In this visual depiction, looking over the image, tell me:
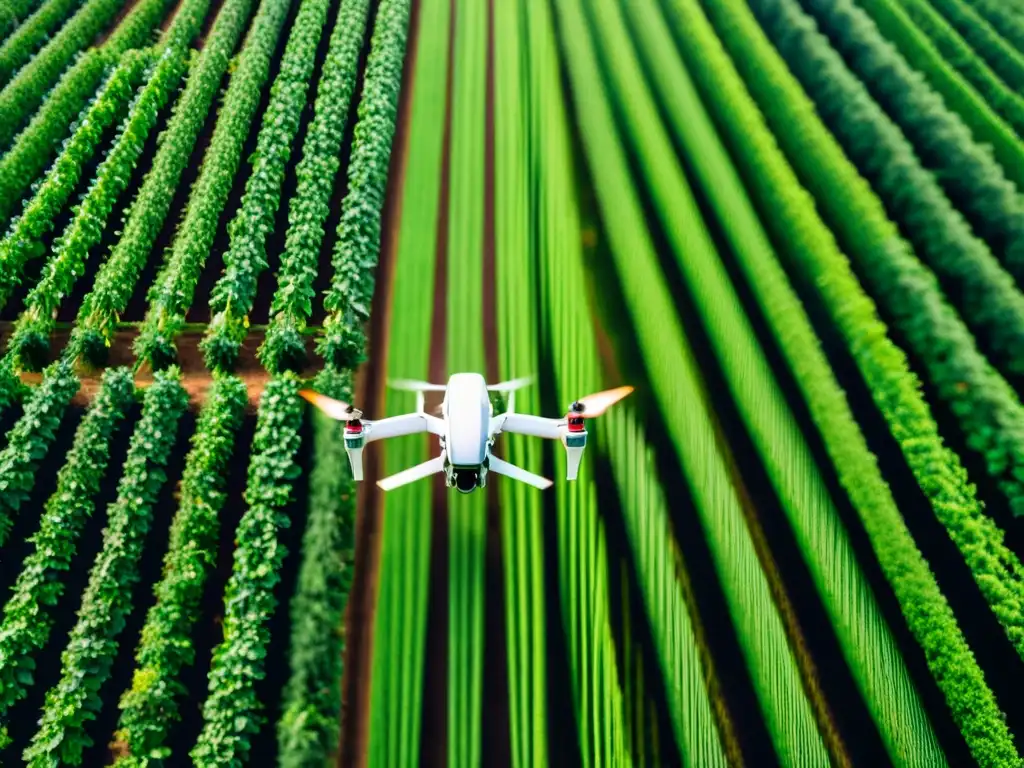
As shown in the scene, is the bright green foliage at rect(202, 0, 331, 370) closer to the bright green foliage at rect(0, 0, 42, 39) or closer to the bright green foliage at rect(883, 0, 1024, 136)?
the bright green foliage at rect(0, 0, 42, 39)

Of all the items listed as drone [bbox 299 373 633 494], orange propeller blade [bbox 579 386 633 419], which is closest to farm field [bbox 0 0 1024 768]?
drone [bbox 299 373 633 494]

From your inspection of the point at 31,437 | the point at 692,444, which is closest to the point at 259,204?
the point at 31,437

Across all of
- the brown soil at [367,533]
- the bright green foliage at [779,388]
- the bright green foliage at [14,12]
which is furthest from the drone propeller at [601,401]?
the bright green foliage at [14,12]

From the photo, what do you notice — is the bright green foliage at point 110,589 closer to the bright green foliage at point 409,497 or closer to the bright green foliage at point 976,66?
the bright green foliage at point 409,497

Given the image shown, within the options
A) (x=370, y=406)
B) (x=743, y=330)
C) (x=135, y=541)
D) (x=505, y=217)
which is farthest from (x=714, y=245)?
(x=135, y=541)

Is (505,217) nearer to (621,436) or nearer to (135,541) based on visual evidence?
(621,436)

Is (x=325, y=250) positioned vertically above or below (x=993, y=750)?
above
